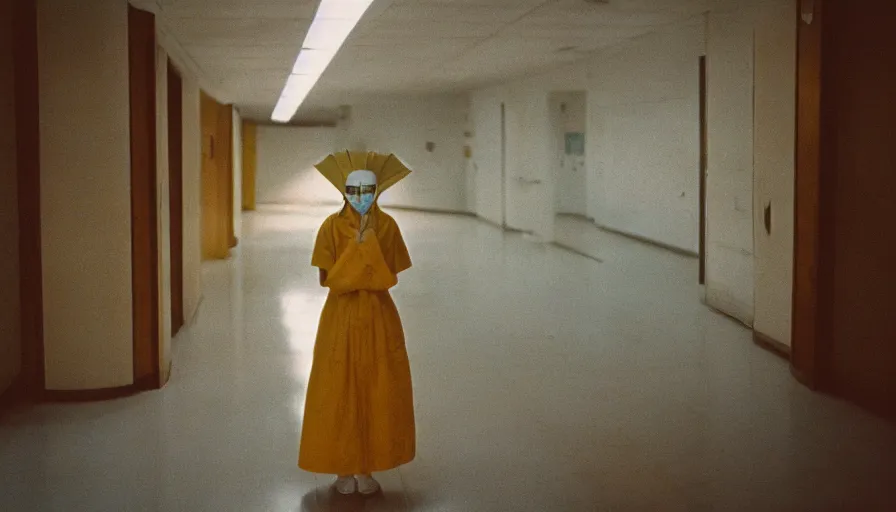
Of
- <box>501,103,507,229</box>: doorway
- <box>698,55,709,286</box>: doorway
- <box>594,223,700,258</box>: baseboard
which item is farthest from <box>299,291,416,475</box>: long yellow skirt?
<box>501,103,507,229</box>: doorway

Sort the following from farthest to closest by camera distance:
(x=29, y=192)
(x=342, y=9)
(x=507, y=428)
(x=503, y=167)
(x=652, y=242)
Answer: (x=503, y=167)
(x=652, y=242)
(x=342, y=9)
(x=29, y=192)
(x=507, y=428)

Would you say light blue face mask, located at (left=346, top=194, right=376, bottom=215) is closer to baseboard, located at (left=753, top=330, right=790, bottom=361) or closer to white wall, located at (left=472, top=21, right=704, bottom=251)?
baseboard, located at (left=753, top=330, right=790, bottom=361)

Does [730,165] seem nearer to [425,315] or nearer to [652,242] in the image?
[425,315]

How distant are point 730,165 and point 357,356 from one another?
5.31 meters

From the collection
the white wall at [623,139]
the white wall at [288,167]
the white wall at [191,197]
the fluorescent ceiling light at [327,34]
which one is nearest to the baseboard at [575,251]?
the white wall at [623,139]

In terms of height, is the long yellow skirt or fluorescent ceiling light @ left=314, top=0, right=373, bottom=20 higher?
fluorescent ceiling light @ left=314, top=0, right=373, bottom=20

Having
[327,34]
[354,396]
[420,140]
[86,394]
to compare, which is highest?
[327,34]

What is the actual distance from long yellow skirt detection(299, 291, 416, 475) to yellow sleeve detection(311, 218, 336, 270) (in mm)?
147

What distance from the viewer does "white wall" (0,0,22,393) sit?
5.51 meters

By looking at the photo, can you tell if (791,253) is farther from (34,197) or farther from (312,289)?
(312,289)

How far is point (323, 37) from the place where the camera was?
907cm

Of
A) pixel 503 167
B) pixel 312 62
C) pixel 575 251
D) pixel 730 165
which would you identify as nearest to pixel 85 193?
pixel 730 165

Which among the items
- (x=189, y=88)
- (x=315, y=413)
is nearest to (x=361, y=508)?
(x=315, y=413)

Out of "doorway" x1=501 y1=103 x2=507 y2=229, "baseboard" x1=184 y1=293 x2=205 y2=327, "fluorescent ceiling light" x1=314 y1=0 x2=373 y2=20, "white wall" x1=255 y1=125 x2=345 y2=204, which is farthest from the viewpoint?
"white wall" x1=255 y1=125 x2=345 y2=204
